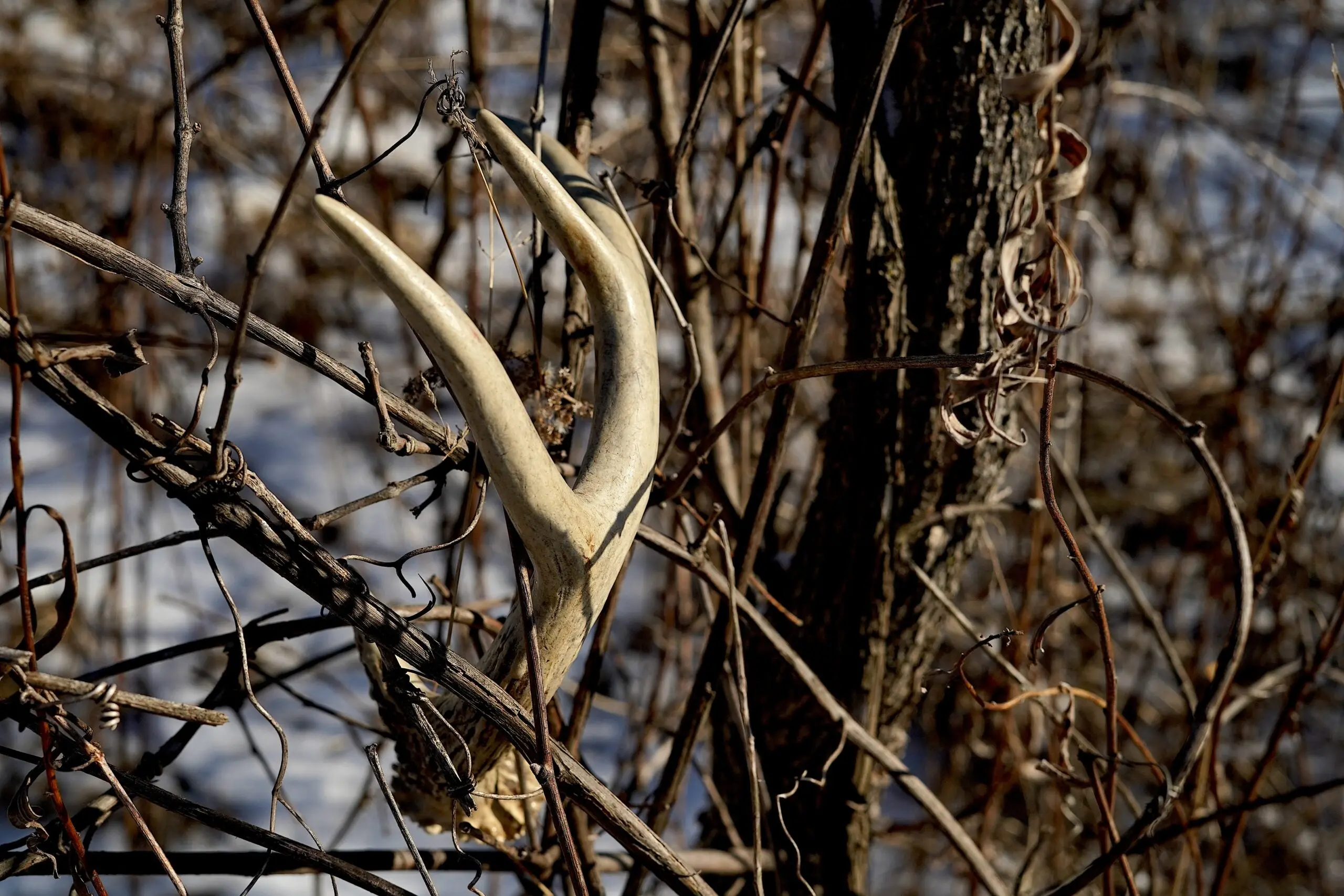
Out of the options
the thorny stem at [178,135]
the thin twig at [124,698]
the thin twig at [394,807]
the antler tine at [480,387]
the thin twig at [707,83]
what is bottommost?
the thin twig at [394,807]

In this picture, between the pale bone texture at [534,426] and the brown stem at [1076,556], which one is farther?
the brown stem at [1076,556]

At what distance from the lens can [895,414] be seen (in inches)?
31.3

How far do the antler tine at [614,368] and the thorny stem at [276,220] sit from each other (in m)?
0.12

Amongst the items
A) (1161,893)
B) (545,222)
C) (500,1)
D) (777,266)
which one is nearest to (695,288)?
(545,222)

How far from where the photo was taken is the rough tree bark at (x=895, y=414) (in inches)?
28.4

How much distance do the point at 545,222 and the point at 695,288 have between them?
1.24 feet

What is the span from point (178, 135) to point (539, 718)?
1.21 feet

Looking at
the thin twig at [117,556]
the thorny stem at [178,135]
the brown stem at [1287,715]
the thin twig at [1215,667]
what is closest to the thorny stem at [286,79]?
the thorny stem at [178,135]

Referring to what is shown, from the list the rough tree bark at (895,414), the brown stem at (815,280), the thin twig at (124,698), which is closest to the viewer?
the thin twig at (124,698)

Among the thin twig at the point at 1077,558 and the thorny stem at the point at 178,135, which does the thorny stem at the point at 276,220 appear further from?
the thin twig at the point at 1077,558

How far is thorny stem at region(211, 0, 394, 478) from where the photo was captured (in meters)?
0.40

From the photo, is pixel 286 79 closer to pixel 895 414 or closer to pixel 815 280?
pixel 815 280

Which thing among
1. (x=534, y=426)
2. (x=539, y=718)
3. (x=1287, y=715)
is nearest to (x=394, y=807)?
(x=539, y=718)

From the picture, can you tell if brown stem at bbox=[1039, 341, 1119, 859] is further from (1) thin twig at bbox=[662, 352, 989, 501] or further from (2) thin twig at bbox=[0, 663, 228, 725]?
(2) thin twig at bbox=[0, 663, 228, 725]
